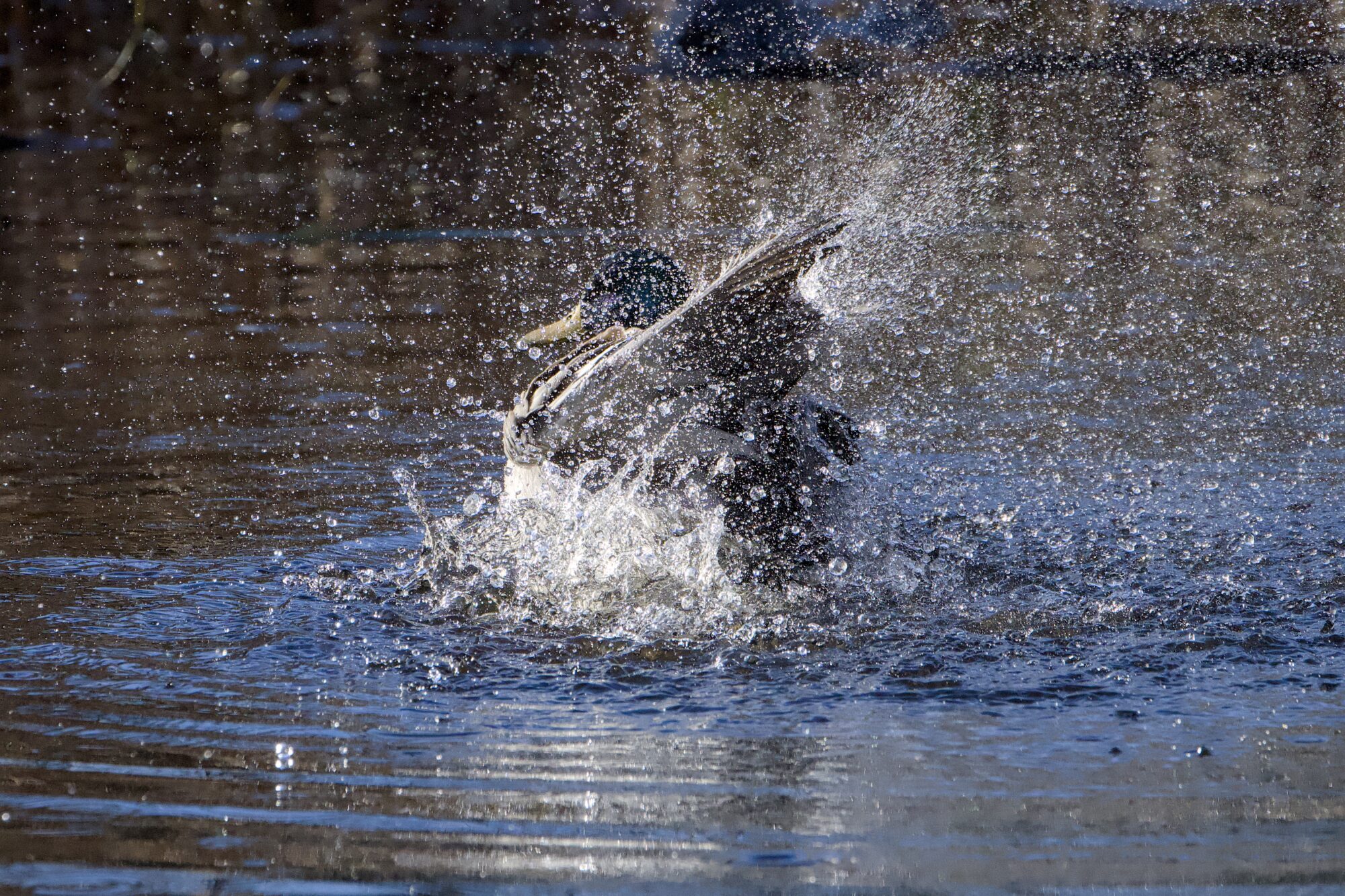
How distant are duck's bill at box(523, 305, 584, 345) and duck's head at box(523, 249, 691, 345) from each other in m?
0.06

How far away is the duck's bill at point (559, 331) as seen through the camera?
17.4ft

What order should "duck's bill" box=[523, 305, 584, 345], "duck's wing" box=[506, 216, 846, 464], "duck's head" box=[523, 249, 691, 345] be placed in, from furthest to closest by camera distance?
"duck's bill" box=[523, 305, 584, 345], "duck's head" box=[523, 249, 691, 345], "duck's wing" box=[506, 216, 846, 464]

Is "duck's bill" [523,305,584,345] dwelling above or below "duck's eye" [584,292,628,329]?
below

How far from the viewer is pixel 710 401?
13.9 feet

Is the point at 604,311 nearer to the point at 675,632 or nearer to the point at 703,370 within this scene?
the point at 703,370

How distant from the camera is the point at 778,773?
3428 millimetres

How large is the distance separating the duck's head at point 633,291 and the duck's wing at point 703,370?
25.2 inches

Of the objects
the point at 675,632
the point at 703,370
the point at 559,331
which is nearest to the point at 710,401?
the point at 703,370

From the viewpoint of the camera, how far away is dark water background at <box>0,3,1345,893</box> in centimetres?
320

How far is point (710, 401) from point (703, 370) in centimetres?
16

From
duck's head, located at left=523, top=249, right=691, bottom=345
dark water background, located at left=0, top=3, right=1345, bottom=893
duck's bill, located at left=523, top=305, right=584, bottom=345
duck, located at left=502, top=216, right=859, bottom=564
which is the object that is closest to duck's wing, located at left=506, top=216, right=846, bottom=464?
duck, located at left=502, top=216, right=859, bottom=564

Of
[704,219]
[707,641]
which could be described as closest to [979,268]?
[704,219]

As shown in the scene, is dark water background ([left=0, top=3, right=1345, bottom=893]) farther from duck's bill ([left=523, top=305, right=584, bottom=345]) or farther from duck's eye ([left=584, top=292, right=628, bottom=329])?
duck's eye ([left=584, top=292, right=628, bottom=329])

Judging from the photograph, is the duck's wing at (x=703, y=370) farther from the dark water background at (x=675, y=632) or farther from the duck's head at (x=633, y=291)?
the duck's head at (x=633, y=291)
